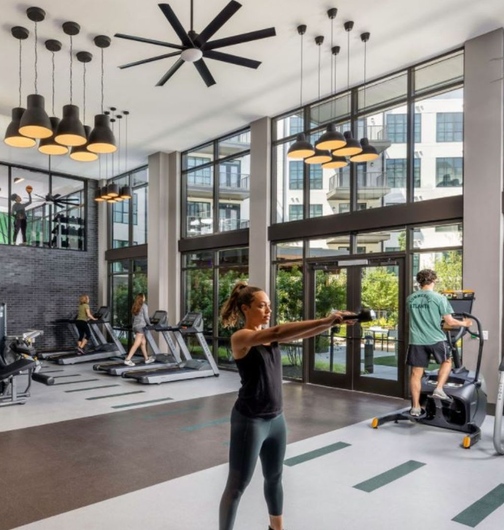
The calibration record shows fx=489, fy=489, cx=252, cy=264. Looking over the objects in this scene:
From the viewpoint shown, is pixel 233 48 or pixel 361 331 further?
pixel 361 331

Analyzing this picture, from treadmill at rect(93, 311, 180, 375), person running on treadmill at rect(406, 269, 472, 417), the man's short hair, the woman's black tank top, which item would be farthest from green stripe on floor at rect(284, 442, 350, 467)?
treadmill at rect(93, 311, 180, 375)

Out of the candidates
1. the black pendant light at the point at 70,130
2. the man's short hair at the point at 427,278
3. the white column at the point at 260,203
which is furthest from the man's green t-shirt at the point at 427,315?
the black pendant light at the point at 70,130

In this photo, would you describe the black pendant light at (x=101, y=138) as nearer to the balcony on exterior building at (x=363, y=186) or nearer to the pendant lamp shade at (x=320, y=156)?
the pendant lamp shade at (x=320, y=156)

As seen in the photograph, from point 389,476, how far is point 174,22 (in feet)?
14.6

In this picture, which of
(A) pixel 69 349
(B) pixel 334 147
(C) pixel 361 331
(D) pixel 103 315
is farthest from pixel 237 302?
(A) pixel 69 349

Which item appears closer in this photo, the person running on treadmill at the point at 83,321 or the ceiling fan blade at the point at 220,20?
the ceiling fan blade at the point at 220,20

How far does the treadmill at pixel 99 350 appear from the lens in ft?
→ 34.7

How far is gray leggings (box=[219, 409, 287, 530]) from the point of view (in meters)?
2.39

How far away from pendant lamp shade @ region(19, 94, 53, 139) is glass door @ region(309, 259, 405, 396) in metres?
4.66

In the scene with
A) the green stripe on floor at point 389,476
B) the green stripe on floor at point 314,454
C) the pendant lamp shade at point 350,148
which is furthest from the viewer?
the pendant lamp shade at point 350,148

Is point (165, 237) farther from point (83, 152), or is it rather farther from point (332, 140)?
point (332, 140)

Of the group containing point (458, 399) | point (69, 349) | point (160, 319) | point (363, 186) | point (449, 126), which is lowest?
point (69, 349)

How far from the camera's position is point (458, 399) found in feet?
16.4

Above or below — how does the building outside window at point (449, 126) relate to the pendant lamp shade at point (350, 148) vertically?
above
